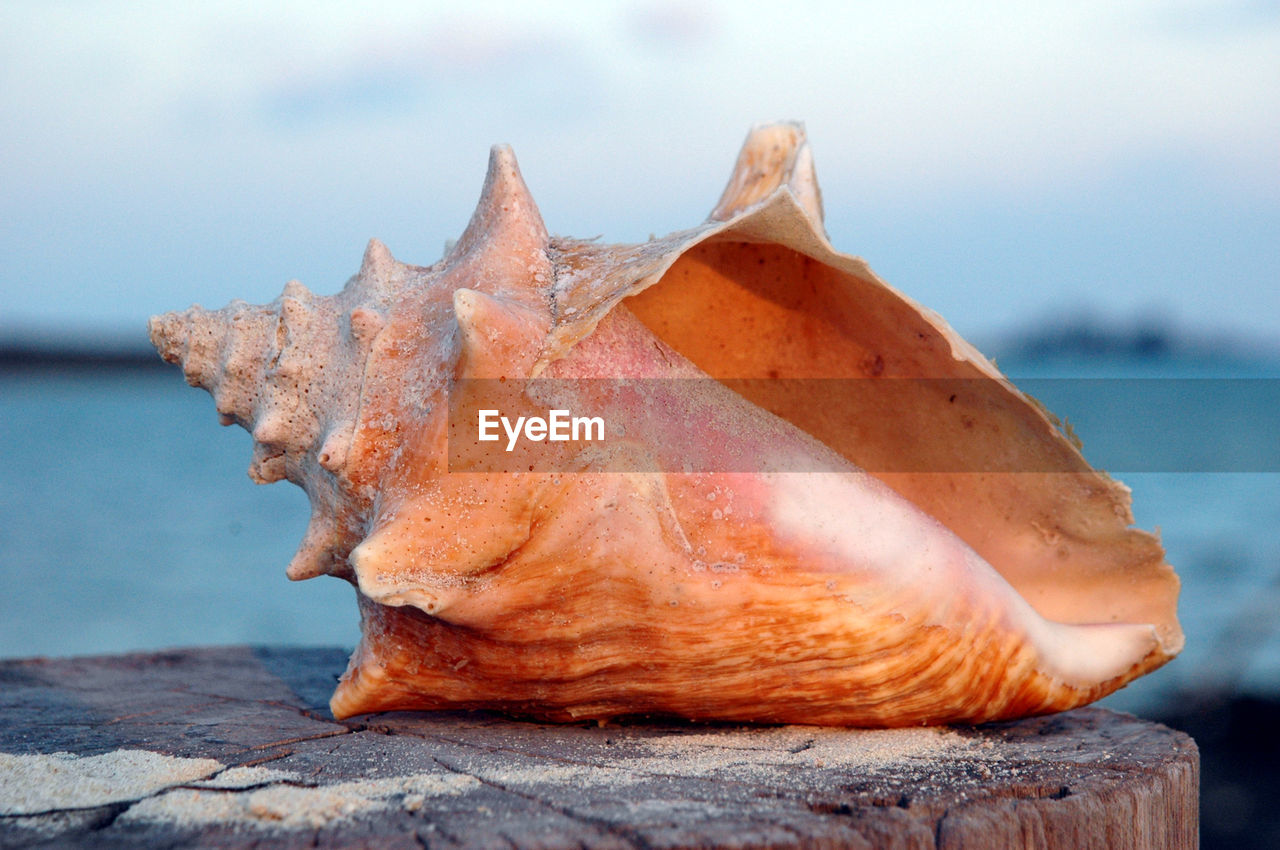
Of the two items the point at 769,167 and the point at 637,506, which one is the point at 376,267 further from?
the point at 769,167

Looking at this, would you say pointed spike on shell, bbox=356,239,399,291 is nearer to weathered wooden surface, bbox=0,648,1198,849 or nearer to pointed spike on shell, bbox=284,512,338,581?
pointed spike on shell, bbox=284,512,338,581

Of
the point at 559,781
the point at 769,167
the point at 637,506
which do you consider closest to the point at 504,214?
the point at 637,506

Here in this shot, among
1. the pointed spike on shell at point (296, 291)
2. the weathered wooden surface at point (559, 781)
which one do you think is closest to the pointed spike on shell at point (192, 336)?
the pointed spike on shell at point (296, 291)

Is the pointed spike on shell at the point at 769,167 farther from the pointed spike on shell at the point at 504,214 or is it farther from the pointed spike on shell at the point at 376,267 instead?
the pointed spike on shell at the point at 376,267

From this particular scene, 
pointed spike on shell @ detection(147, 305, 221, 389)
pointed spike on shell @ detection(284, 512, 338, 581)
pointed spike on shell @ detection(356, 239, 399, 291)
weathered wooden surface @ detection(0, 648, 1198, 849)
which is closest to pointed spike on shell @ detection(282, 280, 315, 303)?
pointed spike on shell @ detection(356, 239, 399, 291)

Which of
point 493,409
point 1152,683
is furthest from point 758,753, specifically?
point 1152,683

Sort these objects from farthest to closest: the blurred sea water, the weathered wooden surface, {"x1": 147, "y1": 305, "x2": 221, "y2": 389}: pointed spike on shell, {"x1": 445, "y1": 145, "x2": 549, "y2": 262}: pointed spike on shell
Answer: the blurred sea water → {"x1": 147, "y1": 305, "x2": 221, "y2": 389}: pointed spike on shell → {"x1": 445, "y1": 145, "x2": 549, "y2": 262}: pointed spike on shell → the weathered wooden surface

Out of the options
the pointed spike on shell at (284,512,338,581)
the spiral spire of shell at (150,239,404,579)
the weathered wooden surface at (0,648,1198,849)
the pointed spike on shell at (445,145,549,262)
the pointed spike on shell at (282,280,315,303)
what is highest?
the pointed spike on shell at (445,145,549,262)

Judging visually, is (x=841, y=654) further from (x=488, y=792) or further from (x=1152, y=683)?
(x=1152, y=683)
